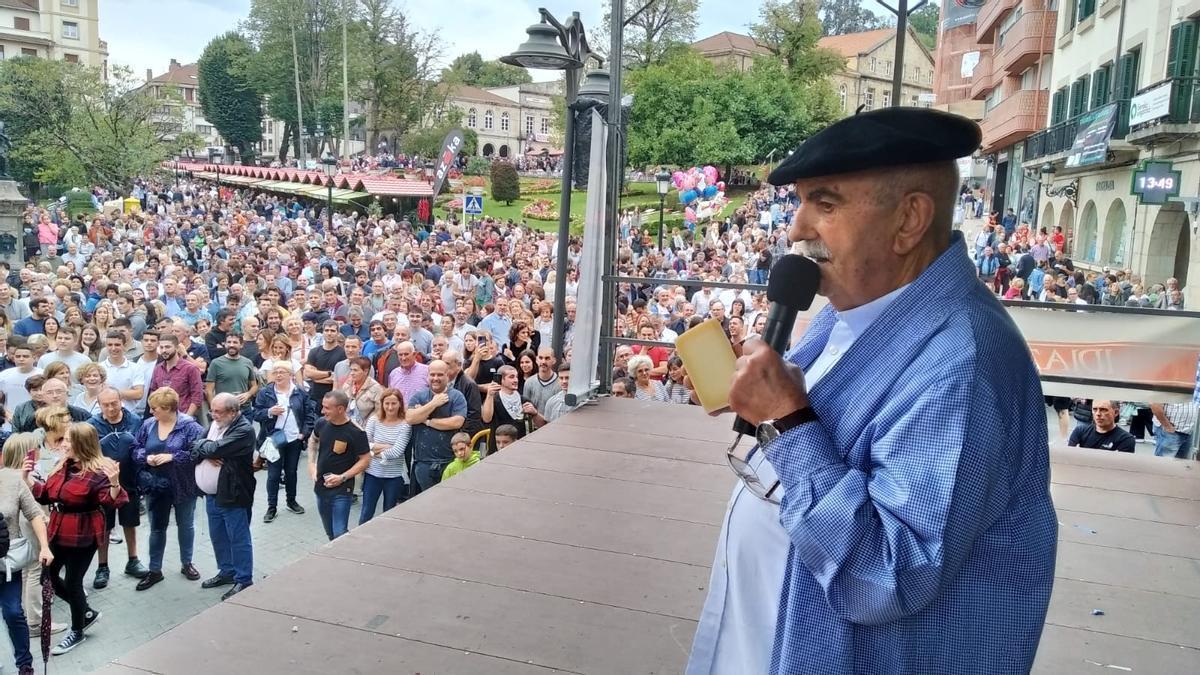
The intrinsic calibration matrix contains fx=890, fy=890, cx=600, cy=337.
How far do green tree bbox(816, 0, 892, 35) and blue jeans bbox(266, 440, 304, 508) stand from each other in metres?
55.6

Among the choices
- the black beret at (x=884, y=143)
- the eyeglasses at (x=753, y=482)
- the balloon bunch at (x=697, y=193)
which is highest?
the balloon bunch at (x=697, y=193)

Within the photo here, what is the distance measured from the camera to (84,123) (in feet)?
110

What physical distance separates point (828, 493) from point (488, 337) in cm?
724

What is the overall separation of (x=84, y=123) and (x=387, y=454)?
110 ft

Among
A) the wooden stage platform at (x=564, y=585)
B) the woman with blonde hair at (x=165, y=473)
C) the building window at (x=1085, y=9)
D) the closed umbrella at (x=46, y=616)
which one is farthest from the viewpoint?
the building window at (x=1085, y=9)

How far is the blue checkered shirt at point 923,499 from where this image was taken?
115 centimetres

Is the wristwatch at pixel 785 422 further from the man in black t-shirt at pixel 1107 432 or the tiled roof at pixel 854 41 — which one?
the tiled roof at pixel 854 41

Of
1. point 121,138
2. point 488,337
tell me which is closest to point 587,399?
point 488,337

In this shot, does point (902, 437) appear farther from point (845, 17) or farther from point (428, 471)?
point (845, 17)

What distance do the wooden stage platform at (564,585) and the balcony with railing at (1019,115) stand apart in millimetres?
26047

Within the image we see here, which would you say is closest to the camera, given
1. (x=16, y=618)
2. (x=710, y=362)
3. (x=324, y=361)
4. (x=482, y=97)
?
(x=710, y=362)

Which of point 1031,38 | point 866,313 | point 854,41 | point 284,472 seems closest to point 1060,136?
point 1031,38

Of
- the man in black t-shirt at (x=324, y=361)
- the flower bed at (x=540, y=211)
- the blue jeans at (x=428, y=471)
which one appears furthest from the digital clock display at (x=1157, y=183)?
the flower bed at (x=540, y=211)

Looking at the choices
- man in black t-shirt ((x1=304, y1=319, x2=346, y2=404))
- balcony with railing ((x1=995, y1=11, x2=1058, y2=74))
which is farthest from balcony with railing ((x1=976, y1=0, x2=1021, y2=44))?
man in black t-shirt ((x1=304, y1=319, x2=346, y2=404))
